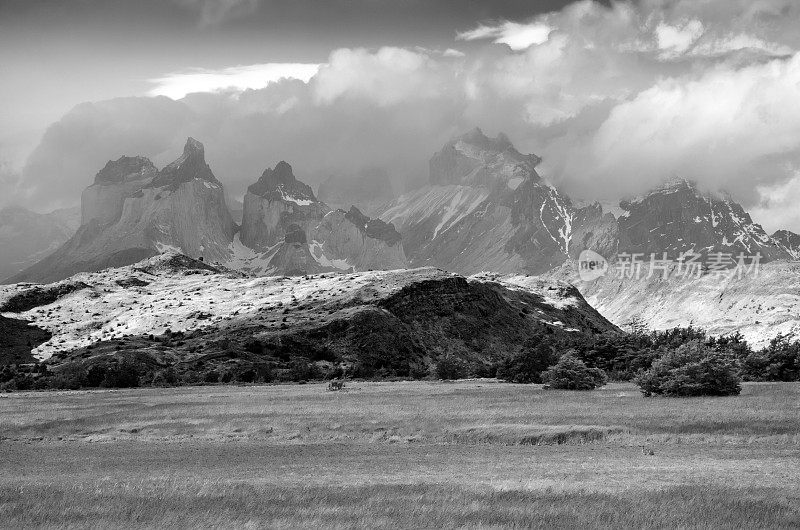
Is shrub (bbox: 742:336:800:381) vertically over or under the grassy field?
under

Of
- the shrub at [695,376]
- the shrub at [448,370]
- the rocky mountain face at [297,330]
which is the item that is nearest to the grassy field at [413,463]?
the shrub at [695,376]

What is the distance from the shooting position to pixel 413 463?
3441cm

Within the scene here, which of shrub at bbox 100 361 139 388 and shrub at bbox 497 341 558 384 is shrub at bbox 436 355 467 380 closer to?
shrub at bbox 497 341 558 384

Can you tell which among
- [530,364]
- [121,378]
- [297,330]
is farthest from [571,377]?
[297,330]

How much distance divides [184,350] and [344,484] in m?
120

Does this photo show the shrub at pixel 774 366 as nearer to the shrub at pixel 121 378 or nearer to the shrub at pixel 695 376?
the shrub at pixel 695 376

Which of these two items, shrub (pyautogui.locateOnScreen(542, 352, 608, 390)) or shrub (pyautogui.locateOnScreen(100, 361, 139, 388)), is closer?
shrub (pyautogui.locateOnScreen(542, 352, 608, 390))

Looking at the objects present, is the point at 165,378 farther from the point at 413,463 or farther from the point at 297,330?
the point at 413,463

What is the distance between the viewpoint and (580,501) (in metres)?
25.5

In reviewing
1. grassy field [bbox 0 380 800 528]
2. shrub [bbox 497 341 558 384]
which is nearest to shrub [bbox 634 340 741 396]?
grassy field [bbox 0 380 800 528]

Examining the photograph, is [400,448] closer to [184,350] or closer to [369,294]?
[184,350]

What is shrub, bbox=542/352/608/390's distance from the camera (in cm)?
7475

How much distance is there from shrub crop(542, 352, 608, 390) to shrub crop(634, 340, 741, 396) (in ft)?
35.2

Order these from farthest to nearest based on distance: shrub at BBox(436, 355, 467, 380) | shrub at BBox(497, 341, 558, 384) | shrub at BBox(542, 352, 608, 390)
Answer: shrub at BBox(436, 355, 467, 380), shrub at BBox(497, 341, 558, 384), shrub at BBox(542, 352, 608, 390)
